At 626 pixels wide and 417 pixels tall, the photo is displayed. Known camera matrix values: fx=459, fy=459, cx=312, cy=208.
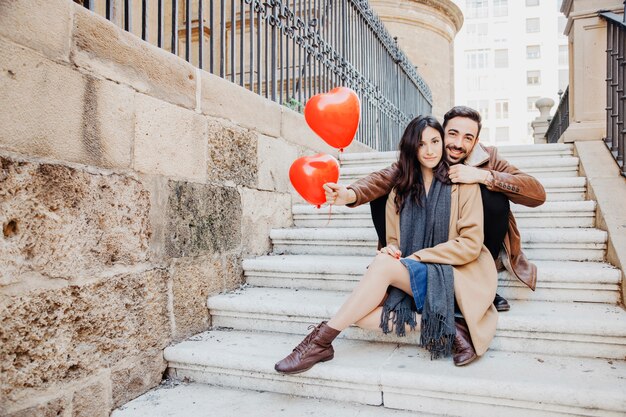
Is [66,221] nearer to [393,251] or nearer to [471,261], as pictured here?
[393,251]

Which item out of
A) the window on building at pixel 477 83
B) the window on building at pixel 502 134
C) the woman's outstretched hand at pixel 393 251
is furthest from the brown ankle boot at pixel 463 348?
the window on building at pixel 477 83

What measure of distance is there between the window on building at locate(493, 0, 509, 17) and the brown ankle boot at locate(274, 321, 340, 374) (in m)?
46.8

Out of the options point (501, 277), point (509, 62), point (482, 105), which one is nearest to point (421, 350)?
point (501, 277)

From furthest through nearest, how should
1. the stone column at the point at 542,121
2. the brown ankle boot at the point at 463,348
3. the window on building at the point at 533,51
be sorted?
the window on building at the point at 533,51, the stone column at the point at 542,121, the brown ankle boot at the point at 463,348

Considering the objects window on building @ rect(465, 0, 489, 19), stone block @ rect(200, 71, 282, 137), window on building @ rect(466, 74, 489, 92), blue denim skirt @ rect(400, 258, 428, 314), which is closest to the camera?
blue denim skirt @ rect(400, 258, 428, 314)

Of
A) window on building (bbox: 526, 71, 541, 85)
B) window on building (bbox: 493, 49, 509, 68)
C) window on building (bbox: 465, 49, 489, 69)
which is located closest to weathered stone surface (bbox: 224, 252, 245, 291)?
window on building (bbox: 526, 71, 541, 85)

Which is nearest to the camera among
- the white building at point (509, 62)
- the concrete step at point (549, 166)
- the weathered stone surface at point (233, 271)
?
the weathered stone surface at point (233, 271)

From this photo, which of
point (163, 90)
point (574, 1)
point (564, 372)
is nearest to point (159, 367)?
point (163, 90)

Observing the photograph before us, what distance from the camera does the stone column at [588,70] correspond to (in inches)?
172

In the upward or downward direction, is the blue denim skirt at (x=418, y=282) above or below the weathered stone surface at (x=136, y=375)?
above

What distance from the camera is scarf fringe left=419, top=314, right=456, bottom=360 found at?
7.33ft

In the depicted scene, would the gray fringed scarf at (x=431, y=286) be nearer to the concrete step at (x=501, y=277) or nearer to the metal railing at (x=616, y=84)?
the concrete step at (x=501, y=277)

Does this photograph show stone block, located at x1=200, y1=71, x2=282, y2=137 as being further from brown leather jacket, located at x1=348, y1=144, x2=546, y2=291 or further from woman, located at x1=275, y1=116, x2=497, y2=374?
woman, located at x1=275, y1=116, x2=497, y2=374

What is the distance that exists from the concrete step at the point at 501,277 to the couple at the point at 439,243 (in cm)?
13
